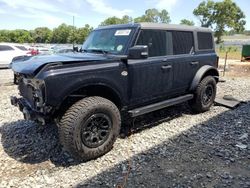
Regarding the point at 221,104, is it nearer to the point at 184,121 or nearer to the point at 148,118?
the point at 184,121

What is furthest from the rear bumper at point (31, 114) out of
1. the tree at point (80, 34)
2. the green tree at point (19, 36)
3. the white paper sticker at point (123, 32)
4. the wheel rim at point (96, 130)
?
the green tree at point (19, 36)

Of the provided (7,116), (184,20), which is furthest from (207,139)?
(184,20)

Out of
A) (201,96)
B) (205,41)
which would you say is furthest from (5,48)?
(201,96)

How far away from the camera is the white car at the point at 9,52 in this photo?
49.7 feet

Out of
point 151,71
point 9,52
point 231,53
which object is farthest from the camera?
point 231,53

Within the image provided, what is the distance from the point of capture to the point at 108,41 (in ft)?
16.7

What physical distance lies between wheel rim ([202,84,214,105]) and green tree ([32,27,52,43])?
241 ft

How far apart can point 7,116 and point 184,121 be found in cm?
387

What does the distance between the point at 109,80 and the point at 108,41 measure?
1106mm

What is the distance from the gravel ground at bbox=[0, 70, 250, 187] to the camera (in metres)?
3.69

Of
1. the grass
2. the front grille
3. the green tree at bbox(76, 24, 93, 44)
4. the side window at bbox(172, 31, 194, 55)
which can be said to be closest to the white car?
the front grille

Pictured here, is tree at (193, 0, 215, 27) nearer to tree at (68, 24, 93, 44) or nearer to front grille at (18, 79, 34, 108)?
tree at (68, 24, 93, 44)

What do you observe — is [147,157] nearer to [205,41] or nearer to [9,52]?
[205,41]

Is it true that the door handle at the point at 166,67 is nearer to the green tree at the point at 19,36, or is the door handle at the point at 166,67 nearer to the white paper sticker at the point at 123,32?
the white paper sticker at the point at 123,32
